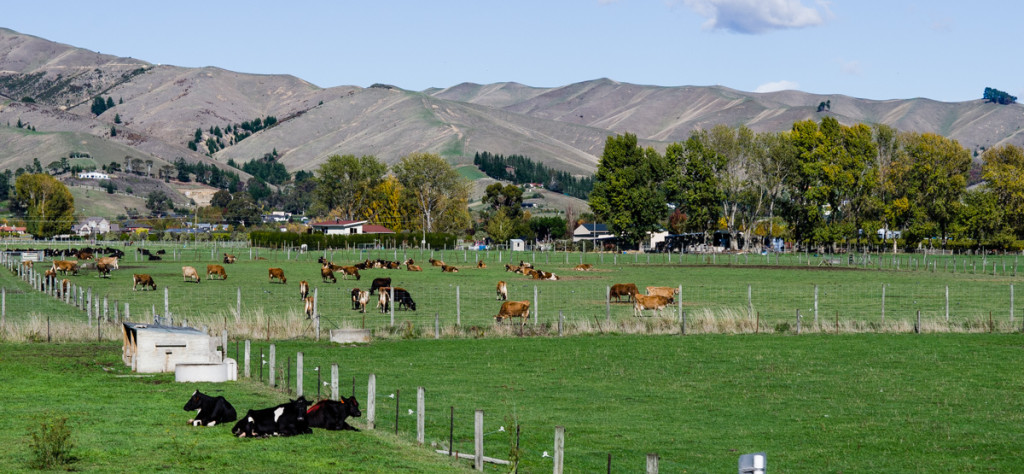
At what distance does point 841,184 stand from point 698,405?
88.1m

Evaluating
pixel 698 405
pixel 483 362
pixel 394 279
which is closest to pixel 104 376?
pixel 483 362

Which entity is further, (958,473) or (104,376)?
(104,376)

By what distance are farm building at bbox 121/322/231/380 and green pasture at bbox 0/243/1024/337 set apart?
493cm

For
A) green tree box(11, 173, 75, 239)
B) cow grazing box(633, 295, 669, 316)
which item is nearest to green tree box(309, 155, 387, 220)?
green tree box(11, 173, 75, 239)

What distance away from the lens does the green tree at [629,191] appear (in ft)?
375

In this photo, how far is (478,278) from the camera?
2547 inches

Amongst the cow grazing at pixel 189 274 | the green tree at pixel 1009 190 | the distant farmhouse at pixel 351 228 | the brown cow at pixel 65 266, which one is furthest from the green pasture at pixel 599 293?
the distant farmhouse at pixel 351 228

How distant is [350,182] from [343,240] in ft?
139

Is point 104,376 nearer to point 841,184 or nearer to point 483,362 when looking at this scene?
point 483,362

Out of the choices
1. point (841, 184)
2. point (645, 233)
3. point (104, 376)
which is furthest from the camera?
point (645, 233)

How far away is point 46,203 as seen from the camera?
A: 167750 mm

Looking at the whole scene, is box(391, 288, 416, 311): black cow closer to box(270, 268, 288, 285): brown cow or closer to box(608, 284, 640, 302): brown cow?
box(608, 284, 640, 302): brown cow

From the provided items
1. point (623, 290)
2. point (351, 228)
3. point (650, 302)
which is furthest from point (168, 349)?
point (351, 228)

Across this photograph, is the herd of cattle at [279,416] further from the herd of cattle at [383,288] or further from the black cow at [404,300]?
the black cow at [404,300]
